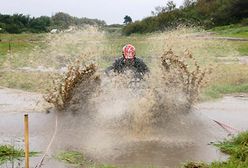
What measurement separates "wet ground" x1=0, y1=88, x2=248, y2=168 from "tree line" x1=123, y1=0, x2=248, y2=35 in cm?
3547

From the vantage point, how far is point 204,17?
53812 mm

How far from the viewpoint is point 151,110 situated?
12.0 meters

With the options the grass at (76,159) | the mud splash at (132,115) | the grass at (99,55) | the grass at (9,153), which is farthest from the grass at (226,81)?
the grass at (9,153)

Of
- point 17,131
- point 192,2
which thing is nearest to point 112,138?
point 17,131

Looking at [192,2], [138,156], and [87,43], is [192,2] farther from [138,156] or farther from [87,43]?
[138,156]

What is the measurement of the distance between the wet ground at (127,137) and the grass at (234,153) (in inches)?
8.1

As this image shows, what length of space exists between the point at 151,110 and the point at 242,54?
18.6 metres

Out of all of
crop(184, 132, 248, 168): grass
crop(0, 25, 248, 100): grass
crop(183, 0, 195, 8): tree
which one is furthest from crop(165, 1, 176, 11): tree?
crop(184, 132, 248, 168): grass

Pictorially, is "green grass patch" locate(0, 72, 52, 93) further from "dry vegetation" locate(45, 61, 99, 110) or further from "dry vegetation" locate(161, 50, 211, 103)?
"dry vegetation" locate(161, 50, 211, 103)

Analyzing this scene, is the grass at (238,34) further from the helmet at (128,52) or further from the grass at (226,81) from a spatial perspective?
the helmet at (128,52)

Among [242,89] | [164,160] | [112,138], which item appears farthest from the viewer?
[242,89]

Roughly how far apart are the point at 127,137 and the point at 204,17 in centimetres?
4461

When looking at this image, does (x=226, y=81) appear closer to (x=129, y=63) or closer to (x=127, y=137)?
(x=129, y=63)

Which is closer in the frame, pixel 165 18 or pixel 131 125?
pixel 131 125
